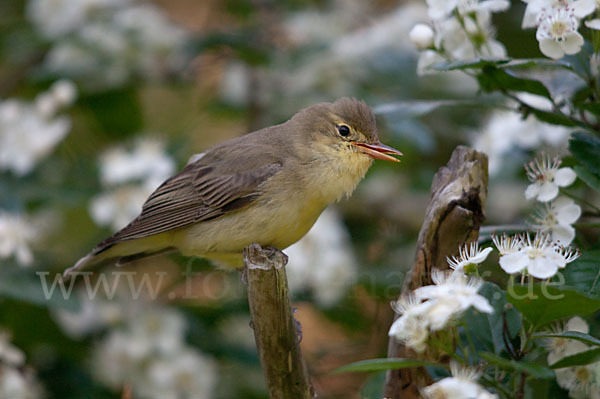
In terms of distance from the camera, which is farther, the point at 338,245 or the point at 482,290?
the point at 338,245

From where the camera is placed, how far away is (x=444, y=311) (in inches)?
65.3

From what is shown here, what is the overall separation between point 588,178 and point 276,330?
1.10 meters

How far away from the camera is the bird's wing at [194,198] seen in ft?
10.7

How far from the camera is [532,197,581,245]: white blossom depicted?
90.1 inches

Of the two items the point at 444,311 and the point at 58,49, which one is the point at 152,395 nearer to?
the point at 58,49

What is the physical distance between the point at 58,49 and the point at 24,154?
977mm

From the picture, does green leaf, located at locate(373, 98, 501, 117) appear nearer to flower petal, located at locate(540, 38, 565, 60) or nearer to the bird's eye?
the bird's eye

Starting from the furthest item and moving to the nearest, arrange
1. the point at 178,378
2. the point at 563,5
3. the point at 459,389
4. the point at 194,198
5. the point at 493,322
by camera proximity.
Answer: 1. the point at 178,378
2. the point at 194,198
3. the point at 563,5
4. the point at 493,322
5. the point at 459,389

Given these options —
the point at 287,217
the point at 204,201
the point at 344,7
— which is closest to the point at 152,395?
the point at 204,201

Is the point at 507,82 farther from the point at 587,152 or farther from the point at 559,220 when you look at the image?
the point at 559,220

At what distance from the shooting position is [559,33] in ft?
7.38

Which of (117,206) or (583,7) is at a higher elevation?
(117,206)

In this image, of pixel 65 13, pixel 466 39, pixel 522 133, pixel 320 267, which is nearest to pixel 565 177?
pixel 466 39

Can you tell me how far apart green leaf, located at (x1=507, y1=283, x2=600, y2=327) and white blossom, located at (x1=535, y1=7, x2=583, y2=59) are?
890 millimetres
